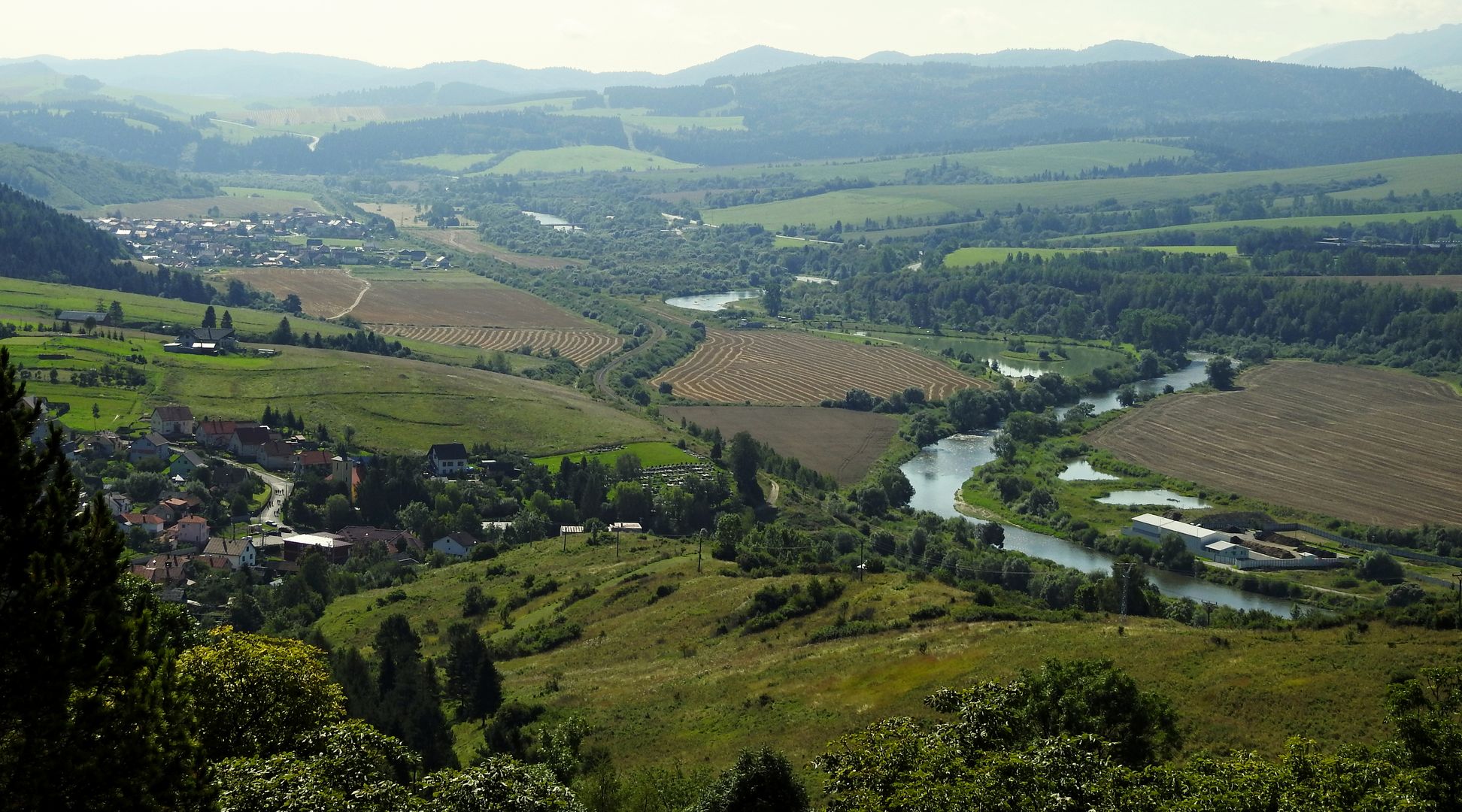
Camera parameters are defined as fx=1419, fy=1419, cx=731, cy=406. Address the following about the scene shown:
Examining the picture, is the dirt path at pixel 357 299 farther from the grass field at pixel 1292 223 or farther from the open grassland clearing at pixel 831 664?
the grass field at pixel 1292 223

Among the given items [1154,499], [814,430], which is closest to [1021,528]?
[1154,499]

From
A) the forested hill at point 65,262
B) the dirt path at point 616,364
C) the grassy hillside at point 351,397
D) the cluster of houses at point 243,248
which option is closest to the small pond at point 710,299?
the dirt path at point 616,364

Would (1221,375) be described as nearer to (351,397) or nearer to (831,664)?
(351,397)

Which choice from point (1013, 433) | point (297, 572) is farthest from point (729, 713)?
point (1013, 433)

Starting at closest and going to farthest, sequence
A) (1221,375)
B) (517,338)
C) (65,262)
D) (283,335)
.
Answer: (283,335) < (1221,375) < (517,338) < (65,262)

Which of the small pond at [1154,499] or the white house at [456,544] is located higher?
the white house at [456,544]

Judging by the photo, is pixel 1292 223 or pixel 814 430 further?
pixel 1292 223

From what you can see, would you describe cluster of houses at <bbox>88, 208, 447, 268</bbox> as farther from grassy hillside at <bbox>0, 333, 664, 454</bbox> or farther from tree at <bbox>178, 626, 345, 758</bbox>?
tree at <bbox>178, 626, 345, 758</bbox>
